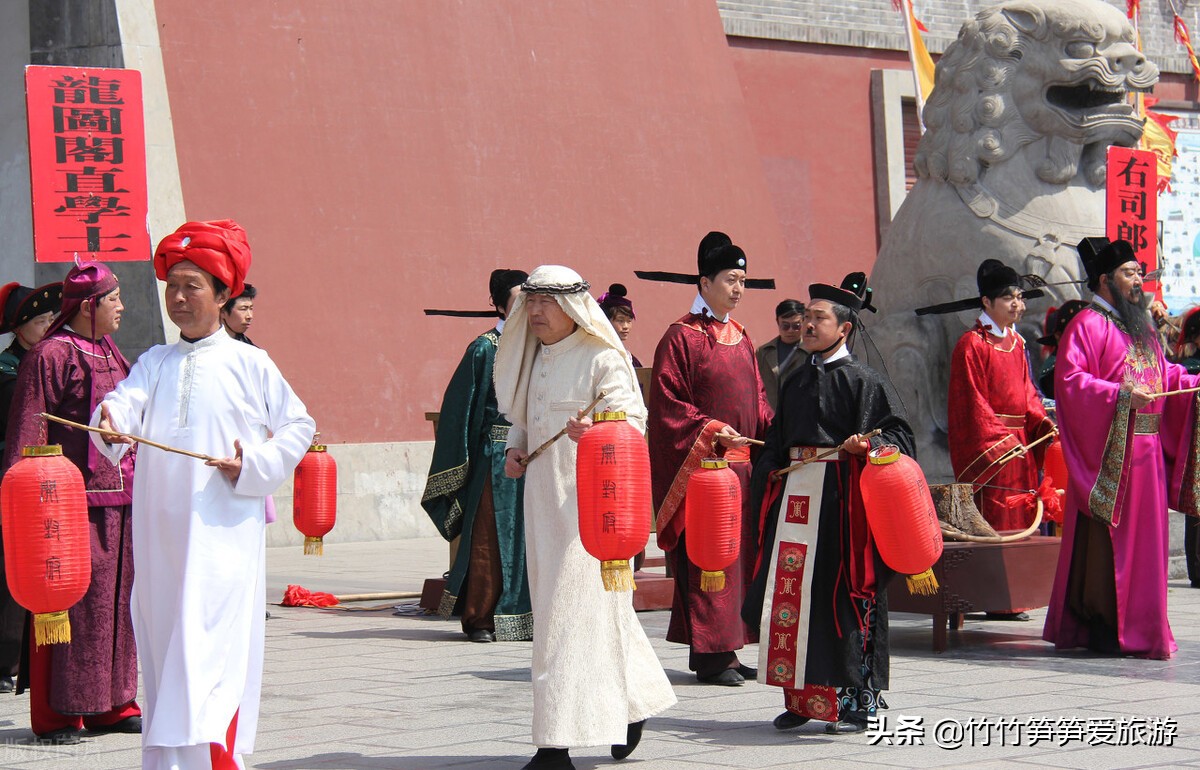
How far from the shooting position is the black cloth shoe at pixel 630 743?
4547 millimetres

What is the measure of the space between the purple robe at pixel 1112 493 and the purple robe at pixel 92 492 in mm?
3476

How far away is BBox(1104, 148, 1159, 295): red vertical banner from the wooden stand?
2.94 metres

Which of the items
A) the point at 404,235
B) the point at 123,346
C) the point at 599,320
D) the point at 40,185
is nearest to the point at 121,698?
the point at 599,320

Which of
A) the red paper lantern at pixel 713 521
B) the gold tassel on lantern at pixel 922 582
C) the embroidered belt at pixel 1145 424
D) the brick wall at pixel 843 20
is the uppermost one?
the brick wall at pixel 843 20

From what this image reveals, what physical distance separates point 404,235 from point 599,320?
7.32 metres

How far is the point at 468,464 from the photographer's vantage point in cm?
734

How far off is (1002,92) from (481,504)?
12.6 ft

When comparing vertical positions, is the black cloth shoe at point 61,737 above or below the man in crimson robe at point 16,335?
below

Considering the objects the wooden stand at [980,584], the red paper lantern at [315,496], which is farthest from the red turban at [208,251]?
the wooden stand at [980,584]

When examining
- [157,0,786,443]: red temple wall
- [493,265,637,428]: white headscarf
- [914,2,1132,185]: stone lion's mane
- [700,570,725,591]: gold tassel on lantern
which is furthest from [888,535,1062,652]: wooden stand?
[157,0,786,443]: red temple wall

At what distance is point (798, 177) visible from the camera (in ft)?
52.6

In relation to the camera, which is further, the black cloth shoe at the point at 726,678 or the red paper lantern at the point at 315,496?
the red paper lantern at the point at 315,496

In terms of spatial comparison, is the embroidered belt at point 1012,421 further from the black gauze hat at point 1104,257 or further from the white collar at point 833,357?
the white collar at point 833,357

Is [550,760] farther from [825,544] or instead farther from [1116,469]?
[1116,469]
